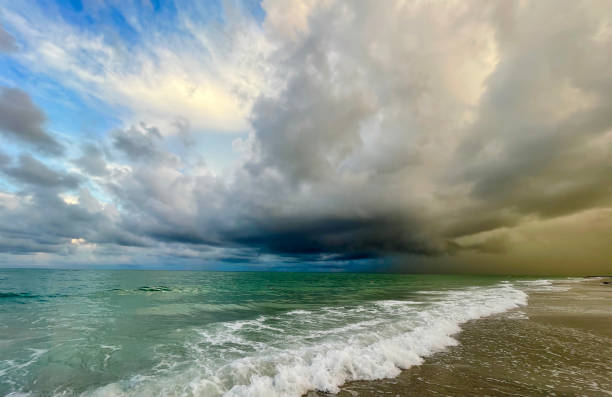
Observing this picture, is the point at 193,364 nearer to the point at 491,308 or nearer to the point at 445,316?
the point at 445,316

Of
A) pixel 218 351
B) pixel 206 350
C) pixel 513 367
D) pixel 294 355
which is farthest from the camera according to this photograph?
pixel 206 350

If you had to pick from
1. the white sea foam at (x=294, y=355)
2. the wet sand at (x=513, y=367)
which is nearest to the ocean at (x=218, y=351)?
the white sea foam at (x=294, y=355)

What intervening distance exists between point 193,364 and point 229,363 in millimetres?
1398

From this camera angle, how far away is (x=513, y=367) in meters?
10.1

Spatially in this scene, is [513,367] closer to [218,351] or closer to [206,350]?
[218,351]

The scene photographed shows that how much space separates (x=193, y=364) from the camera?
1062cm

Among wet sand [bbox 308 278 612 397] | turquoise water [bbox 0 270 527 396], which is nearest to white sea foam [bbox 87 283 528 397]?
turquoise water [bbox 0 270 527 396]

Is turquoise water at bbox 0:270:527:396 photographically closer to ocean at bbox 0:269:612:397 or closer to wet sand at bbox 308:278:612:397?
ocean at bbox 0:269:612:397

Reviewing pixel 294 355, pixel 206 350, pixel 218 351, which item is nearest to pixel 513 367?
pixel 294 355

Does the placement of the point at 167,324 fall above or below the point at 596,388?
below

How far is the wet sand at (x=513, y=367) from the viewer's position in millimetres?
8258

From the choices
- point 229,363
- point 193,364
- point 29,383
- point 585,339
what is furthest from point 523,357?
point 29,383

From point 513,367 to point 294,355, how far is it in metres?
8.23

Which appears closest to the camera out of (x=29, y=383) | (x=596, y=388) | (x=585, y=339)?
(x=596, y=388)
